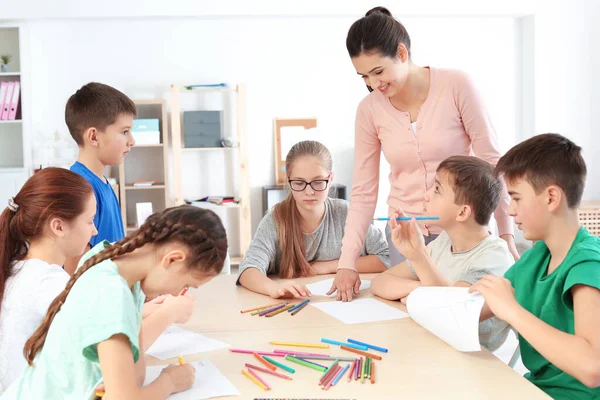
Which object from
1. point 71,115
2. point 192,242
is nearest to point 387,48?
point 192,242

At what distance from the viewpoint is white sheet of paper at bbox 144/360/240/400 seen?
1.26m

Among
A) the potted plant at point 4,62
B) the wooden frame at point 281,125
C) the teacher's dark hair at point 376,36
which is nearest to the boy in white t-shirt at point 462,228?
the teacher's dark hair at point 376,36

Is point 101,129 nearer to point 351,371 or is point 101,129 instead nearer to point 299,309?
point 299,309

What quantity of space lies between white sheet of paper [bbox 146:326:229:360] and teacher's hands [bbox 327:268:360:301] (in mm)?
530

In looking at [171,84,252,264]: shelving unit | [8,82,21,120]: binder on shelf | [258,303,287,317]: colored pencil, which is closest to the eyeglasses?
[258,303,287,317]: colored pencil

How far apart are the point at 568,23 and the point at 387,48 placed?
14.3ft

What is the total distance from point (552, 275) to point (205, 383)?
809 millimetres

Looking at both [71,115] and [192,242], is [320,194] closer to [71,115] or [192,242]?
[71,115]

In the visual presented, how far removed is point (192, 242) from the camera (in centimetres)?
125

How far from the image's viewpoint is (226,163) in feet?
18.8

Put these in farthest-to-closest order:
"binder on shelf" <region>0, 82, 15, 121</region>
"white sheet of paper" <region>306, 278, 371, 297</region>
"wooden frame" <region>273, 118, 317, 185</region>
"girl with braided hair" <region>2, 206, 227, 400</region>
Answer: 1. "wooden frame" <region>273, 118, 317, 185</region>
2. "binder on shelf" <region>0, 82, 15, 121</region>
3. "white sheet of paper" <region>306, 278, 371, 297</region>
4. "girl with braided hair" <region>2, 206, 227, 400</region>

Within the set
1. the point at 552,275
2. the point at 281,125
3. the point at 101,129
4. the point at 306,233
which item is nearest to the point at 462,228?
the point at 552,275

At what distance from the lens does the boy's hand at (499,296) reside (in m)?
1.41

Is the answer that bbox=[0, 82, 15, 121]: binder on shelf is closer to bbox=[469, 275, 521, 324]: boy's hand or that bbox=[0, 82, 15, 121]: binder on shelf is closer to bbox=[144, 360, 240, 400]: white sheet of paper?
bbox=[144, 360, 240, 400]: white sheet of paper
